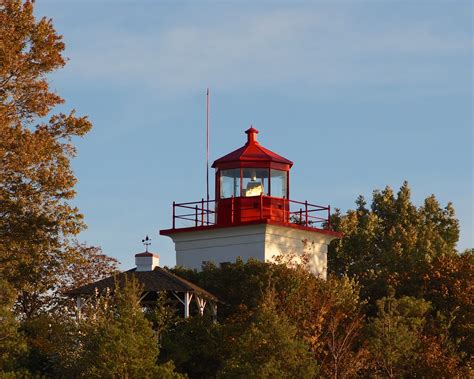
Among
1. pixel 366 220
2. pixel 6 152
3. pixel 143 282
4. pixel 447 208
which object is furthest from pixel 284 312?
pixel 447 208

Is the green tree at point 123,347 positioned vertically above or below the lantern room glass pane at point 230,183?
below

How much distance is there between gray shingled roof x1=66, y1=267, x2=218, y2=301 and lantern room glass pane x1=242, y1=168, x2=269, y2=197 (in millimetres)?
4906

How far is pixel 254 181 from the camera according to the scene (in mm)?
49938

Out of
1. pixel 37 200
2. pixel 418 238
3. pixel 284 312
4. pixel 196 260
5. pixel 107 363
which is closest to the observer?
pixel 107 363

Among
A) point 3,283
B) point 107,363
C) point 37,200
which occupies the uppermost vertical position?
point 37,200

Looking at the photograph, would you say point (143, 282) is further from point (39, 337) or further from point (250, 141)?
point (250, 141)

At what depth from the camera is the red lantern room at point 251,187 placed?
1950 inches

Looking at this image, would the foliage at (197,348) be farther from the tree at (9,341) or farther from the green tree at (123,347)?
the tree at (9,341)

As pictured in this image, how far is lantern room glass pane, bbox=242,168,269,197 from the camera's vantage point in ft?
163

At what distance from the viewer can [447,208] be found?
70.4m

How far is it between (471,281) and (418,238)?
1828 centimetres

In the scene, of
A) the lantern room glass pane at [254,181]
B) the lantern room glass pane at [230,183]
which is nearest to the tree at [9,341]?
the lantern room glass pane at [230,183]

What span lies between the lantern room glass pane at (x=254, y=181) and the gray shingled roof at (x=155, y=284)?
16.1ft

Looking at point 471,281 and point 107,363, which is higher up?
point 471,281
